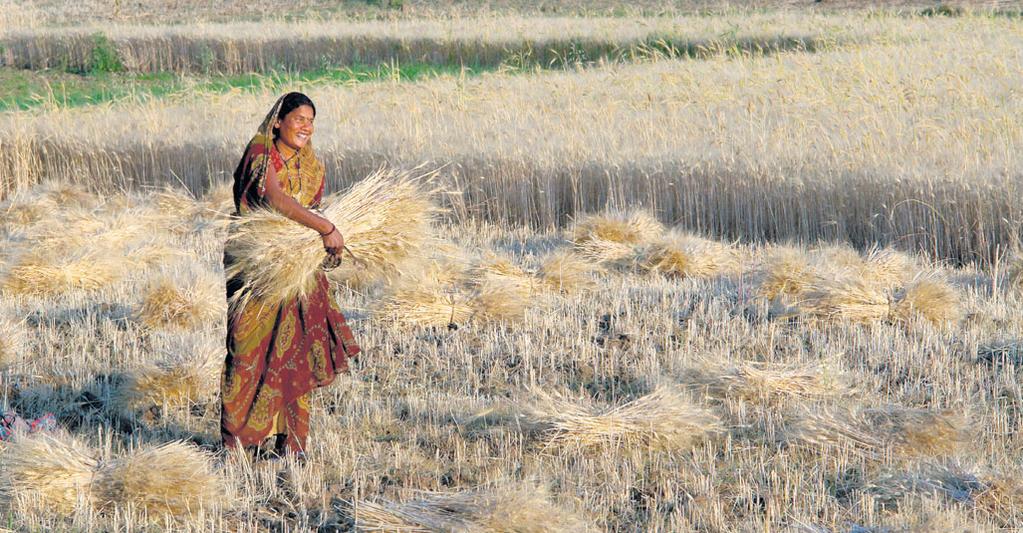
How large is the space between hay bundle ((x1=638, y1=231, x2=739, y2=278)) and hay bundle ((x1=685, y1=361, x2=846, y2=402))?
2.35 metres

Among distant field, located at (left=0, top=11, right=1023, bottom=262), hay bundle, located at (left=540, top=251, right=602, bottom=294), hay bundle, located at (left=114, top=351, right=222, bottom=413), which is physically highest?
distant field, located at (left=0, top=11, right=1023, bottom=262)

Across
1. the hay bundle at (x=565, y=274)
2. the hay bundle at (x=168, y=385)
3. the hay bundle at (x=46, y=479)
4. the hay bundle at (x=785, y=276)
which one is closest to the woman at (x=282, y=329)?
the hay bundle at (x=46, y=479)

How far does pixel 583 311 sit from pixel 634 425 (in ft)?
7.17

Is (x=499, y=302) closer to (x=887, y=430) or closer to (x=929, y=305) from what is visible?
(x=929, y=305)

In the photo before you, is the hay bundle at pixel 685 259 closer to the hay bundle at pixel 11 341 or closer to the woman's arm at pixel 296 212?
the woman's arm at pixel 296 212

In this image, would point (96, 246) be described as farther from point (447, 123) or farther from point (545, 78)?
point (545, 78)

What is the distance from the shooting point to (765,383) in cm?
489

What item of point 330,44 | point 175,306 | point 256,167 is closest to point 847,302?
point 256,167

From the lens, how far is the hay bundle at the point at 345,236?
13.6ft

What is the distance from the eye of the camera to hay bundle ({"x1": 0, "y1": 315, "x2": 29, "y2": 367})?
5.62 metres

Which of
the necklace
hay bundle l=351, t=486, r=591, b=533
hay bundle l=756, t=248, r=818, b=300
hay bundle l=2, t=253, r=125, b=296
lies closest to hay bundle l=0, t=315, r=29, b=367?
hay bundle l=2, t=253, r=125, b=296

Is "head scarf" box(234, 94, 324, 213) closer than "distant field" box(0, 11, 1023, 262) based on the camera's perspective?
Yes

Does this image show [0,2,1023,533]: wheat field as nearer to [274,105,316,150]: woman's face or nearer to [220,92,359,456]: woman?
[220,92,359,456]: woman

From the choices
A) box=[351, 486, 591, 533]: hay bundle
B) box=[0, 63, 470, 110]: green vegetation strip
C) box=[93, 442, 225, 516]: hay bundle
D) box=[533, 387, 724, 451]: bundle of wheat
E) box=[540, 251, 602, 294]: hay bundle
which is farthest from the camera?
box=[0, 63, 470, 110]: green vegetation strip
